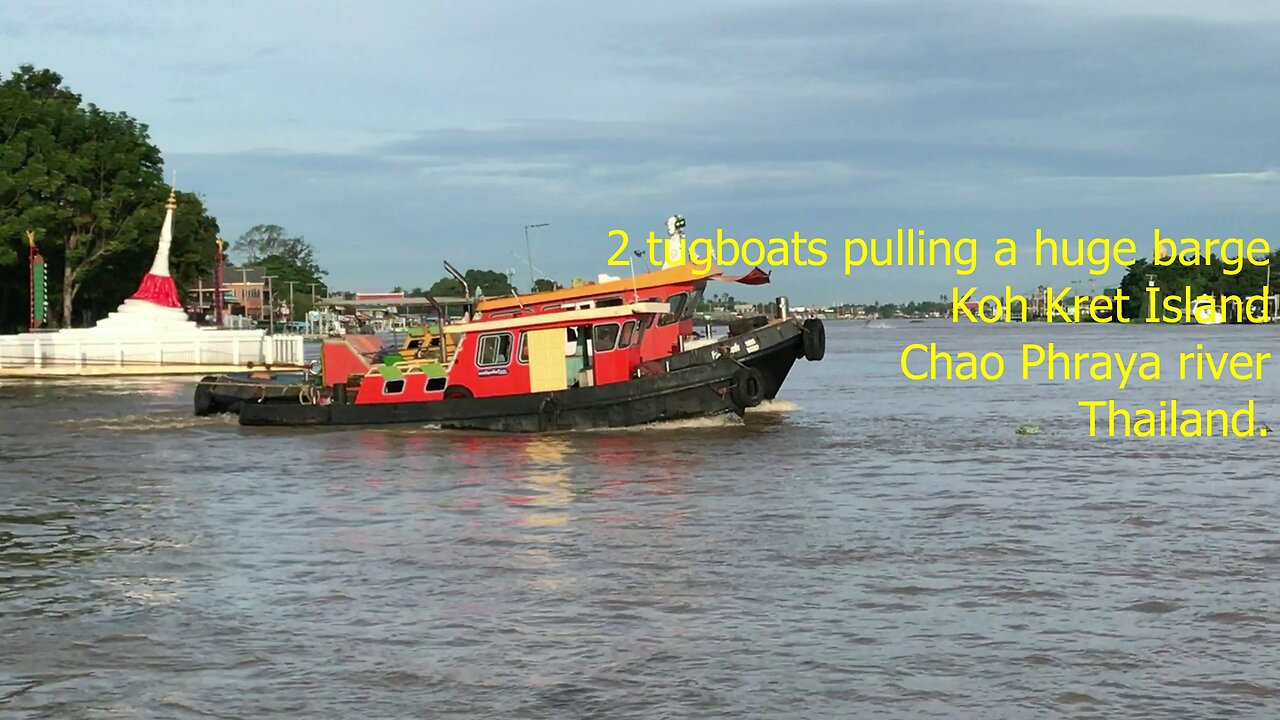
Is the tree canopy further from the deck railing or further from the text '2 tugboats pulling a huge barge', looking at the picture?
the text '2 tugboats pulling a huge barge'

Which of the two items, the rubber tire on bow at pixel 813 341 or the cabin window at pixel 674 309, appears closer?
the rubber tire on bow at pixel 813 341

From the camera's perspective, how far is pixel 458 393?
3031 cm

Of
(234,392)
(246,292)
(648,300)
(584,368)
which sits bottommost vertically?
(234,392)

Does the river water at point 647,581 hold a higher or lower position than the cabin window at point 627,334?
lower

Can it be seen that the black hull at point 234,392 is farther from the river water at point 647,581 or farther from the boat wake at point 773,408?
the boat wake at point 773,408

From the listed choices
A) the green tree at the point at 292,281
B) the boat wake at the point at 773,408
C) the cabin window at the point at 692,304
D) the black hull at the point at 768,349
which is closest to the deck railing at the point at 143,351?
the boat wake at the point at 773,408

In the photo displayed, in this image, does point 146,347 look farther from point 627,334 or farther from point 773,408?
point 627,334

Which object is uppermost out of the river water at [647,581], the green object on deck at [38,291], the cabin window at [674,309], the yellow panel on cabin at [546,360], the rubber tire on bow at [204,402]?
the green object on deck at [38,291]

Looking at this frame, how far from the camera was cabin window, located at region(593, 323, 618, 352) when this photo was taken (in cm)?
2977

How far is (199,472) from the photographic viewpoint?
25219 mm

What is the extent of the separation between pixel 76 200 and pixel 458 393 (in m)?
40.5

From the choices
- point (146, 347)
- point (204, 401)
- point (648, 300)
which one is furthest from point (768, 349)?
point (146, 347)

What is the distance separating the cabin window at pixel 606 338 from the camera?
2977 centimetres

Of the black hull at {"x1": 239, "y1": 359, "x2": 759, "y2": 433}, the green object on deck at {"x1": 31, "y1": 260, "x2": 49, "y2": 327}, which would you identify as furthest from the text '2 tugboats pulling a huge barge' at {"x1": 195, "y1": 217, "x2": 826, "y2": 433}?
the green object on deck at {"x1": 31, "y1": 260, "x2": 49, "y2": 327}
